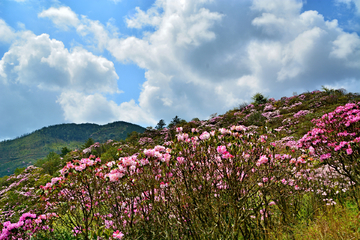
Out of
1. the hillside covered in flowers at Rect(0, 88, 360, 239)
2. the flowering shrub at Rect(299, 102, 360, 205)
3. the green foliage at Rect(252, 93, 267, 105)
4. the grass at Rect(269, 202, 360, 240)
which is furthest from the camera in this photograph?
the green foliage at Rect(252, 93, 267, 105)

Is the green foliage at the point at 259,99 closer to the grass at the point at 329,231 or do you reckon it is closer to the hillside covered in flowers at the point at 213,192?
the hillside covered in flowers at the point at 213,192

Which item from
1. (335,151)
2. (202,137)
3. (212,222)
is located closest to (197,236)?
(212,222)

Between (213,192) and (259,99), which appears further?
(259,99)

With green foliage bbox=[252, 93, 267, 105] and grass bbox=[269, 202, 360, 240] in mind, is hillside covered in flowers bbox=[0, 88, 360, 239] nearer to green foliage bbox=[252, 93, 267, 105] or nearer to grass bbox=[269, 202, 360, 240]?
grass bbox=[269, 202, 360, 240]

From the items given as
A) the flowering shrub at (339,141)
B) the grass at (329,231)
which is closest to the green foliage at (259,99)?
the flowering shrub at (339,141)

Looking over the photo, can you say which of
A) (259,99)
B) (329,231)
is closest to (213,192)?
(329,231)

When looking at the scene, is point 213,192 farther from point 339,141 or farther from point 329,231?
point 339,141

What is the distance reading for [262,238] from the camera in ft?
10.1

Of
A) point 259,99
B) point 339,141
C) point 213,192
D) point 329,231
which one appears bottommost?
point 329,231

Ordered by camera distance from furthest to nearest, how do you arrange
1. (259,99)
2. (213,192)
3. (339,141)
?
(259,99) → (339,141) → (213,192)

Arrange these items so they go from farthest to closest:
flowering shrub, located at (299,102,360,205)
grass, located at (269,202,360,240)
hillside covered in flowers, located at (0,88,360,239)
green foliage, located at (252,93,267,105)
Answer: green foliage, located at (252,93,267,105) < flowering shrub, located at (299,102,360,205) < hillside covered in flowers, located at (0,88,360,239) < grass, located at (269,202,360,240)

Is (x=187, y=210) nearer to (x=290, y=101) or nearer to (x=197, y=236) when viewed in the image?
(x=197, y=236)

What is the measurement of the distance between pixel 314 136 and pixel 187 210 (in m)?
3.95

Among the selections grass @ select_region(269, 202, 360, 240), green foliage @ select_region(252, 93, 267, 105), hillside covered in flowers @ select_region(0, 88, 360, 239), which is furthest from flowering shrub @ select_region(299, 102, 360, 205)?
green foliage @ select_region(252, 93, 267, 105)
